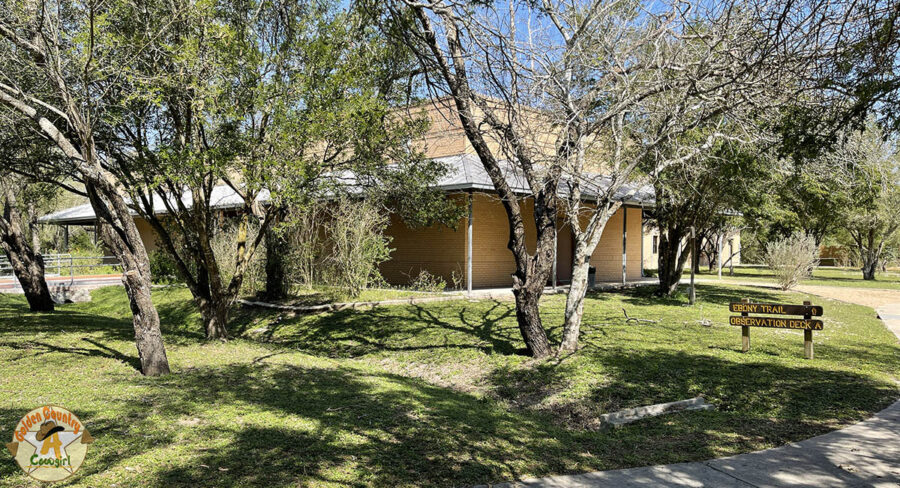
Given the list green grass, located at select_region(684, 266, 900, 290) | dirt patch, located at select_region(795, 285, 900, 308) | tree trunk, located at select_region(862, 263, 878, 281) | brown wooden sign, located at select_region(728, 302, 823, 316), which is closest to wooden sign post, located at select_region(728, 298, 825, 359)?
brown wooden sign, located at select_region(728, 302, 823, 316)

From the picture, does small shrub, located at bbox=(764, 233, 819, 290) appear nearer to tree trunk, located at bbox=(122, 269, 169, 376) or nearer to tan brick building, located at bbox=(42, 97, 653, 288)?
tan brick building, located at bbox=(42, 97, 653, 288)

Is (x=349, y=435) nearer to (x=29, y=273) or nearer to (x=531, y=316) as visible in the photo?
(x=531, y=316)

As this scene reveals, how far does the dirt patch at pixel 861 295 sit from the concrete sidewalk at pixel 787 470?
14929mm

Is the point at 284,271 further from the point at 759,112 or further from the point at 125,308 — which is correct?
the point at 759,112

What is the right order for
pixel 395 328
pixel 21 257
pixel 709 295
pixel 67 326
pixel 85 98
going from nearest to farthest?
pixel 85 98 → pixel 67 326 → pixel 395 328 → pixel 21 257 → pixel 709 295

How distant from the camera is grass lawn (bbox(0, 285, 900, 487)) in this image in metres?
4.53

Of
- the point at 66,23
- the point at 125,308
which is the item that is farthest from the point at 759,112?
the point at 125,308

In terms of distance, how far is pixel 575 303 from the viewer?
8.88m

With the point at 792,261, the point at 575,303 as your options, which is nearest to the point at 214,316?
the point at 575,303

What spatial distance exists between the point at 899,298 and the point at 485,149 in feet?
63.1

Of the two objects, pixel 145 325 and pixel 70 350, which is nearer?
pixel 145 325

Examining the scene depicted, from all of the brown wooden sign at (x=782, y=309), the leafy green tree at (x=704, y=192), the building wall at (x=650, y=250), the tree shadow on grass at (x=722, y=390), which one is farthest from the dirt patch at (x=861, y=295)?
the tree shadow on grass at (x=722, y=390)

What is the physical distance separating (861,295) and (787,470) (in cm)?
1993

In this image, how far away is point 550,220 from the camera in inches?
342
